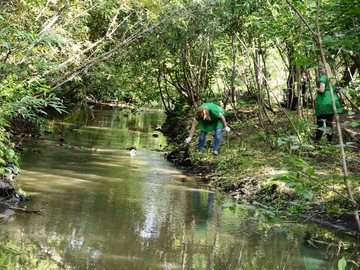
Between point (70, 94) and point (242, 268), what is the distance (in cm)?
1717

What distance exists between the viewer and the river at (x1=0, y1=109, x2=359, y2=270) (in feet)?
16.4

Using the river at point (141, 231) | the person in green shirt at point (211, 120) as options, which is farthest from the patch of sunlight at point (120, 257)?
the person in green shirt at point (211, 120)

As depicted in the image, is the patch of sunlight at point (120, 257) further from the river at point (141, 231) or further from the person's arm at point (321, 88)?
the person's arm at point (321, 88)

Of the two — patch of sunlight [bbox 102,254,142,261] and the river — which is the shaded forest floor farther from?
patch of sunlight [bbox 102,254,142,261]

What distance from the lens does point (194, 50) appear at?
1694cm

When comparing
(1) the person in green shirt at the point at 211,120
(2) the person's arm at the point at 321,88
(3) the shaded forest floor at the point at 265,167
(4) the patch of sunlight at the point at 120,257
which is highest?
(2) the person's arm at the point at 321,88

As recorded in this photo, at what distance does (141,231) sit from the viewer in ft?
20.0

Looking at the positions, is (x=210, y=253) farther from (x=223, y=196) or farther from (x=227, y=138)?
(x=227, y=138)

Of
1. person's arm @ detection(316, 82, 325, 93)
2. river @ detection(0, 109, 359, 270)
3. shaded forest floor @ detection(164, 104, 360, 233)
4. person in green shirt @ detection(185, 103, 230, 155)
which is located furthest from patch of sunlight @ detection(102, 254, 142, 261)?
person in green shirt @ detection(185, 103, 230, 155)

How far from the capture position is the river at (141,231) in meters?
5.01

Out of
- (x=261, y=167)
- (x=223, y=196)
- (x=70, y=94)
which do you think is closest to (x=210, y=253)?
(x=223, y=196)

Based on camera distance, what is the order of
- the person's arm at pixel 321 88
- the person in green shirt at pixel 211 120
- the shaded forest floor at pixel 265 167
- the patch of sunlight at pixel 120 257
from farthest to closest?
the person in green shirt at pixel 211 120 → the person's arm at pixel 321 88 → the shaded forest floor at pixel 265 167 → the patch of sunlight at pixel 120 257

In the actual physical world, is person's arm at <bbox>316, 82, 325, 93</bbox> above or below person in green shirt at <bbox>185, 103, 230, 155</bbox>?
above

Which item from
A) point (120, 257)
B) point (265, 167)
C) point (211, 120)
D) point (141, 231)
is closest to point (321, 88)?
point (265, 167)
